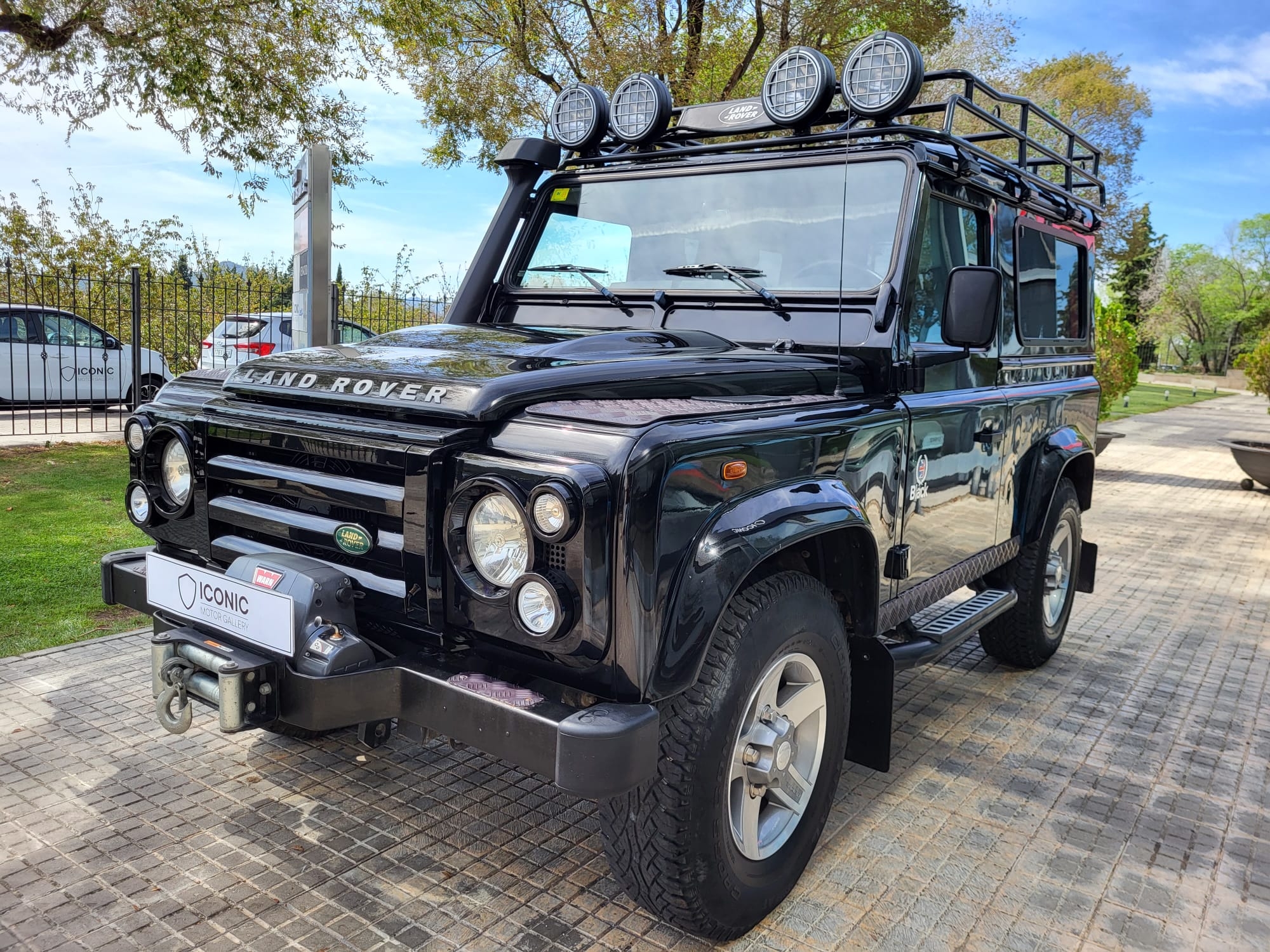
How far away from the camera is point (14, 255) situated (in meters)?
20.6

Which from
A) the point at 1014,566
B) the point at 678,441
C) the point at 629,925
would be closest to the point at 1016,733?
the point at 1014,566

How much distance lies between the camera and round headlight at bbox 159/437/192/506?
3.16 metres

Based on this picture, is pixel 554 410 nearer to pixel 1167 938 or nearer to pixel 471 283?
pixel 471 283

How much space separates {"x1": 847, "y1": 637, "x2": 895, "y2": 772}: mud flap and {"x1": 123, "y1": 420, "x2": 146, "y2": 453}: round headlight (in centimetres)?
249

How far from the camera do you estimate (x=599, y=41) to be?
12.3m

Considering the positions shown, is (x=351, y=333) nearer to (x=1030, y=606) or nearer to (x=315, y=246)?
(x=315, y=246)

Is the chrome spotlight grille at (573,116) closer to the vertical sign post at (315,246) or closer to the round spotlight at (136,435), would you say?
the vertical sign post at (315,246)

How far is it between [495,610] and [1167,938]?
229 cm

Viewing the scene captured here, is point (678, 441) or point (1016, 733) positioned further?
point (1016, 733)

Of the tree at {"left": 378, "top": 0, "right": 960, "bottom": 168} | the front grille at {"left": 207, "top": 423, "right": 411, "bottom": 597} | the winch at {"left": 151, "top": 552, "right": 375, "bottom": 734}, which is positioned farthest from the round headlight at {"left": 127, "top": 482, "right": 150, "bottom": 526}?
the tree at {"left": 378, "top": 0, "right": 960, "bottom": 168}

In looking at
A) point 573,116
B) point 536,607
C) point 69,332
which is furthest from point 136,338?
point 536,607

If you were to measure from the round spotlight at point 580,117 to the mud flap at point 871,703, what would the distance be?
2427 millimetres

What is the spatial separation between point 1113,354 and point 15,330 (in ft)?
54.5

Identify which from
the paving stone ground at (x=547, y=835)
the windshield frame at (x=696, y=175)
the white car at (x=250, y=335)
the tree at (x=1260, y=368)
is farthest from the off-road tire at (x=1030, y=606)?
the tree at (x=1260, y=368)
